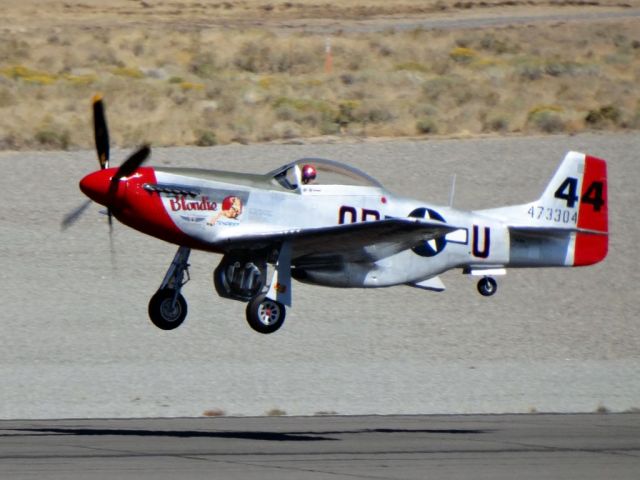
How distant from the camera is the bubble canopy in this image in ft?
64.6

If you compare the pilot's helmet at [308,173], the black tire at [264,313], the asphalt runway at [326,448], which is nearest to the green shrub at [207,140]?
the asphalt runway at [326,448]

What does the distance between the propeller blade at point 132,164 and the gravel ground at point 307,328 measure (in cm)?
646

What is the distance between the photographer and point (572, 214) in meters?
22.3

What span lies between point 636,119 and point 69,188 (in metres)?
18.7

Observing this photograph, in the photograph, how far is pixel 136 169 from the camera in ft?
61.7

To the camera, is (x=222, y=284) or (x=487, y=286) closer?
(x=222, y=284)

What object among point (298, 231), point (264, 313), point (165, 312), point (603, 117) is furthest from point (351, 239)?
point (603, 117)

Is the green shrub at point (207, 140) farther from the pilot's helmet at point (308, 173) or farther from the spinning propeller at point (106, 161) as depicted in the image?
the pilot's helmet at point (308, 173)

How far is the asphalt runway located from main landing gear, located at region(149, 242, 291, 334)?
5.54 ft

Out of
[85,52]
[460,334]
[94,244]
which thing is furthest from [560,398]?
[85,52]

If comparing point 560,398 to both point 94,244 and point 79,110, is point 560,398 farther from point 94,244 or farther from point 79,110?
point 79,110

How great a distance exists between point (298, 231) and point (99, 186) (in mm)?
2877

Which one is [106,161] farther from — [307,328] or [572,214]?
[307,328]

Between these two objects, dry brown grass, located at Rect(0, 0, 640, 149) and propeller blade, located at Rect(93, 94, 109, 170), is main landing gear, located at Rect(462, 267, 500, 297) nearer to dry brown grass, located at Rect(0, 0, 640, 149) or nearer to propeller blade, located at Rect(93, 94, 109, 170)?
propeller blade, located at Rect(93, 94, 109, 170)
